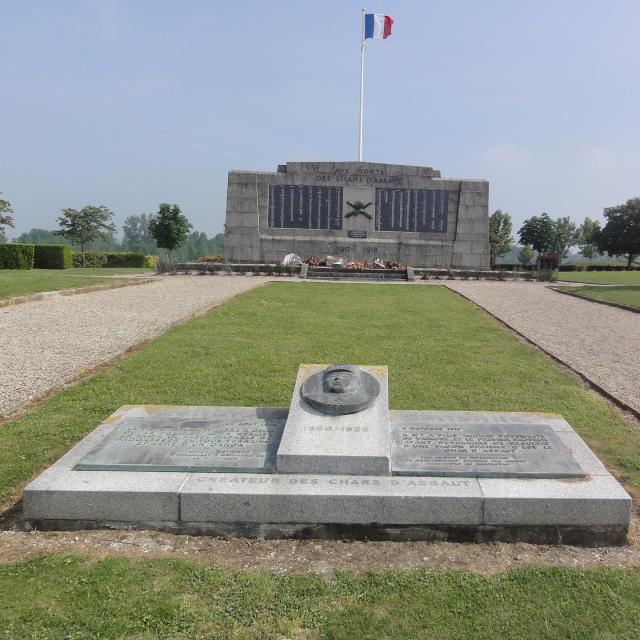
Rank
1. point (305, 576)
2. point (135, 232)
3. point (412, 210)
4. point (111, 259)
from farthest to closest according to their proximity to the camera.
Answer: point (135, 232), point (111, 259), point (412, 210), point (305, 576)

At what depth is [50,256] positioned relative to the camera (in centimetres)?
3288

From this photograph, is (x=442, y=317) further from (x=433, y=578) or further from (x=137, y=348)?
(x=433, y=578)

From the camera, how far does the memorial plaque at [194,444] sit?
358 centimetres

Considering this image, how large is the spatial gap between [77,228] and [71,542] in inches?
1906

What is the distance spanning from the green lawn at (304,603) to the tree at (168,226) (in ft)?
138

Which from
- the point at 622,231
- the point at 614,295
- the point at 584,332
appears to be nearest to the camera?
the point at 584,332

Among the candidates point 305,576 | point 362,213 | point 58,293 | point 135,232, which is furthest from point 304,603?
point 135,232

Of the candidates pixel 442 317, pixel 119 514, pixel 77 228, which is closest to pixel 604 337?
pixel 442 317

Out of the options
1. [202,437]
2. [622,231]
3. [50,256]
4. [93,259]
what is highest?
[622,231]

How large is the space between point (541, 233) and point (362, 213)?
3558 cm

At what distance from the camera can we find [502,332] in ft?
32.8

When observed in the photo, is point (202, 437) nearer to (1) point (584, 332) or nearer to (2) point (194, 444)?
(2) point (194, 444)

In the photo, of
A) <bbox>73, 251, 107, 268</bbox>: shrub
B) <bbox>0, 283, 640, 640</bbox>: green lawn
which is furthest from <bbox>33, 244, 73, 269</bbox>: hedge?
<bbox>0, 283, 640, 640</bbox>: green lawn

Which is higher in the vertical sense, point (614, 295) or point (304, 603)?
point (614, 295)
